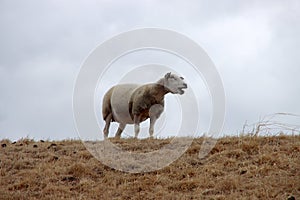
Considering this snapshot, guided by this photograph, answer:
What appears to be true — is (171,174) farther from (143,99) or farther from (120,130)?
(120,130)

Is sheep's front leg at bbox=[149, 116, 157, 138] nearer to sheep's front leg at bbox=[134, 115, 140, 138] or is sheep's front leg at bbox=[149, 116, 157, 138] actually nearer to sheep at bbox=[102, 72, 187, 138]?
sheep at bbox=[102, 72, 187, 138]

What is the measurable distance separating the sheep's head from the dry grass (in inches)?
88.5

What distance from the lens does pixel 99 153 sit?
12.3 metres

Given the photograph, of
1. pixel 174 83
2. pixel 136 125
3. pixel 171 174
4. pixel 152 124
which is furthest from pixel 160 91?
pixel 171 174

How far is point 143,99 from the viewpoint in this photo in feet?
49.1

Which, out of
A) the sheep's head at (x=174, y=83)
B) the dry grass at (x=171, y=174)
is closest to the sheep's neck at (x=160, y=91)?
the sheep's head at (x=174, y=83)

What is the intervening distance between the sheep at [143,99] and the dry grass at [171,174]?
6.14 feet

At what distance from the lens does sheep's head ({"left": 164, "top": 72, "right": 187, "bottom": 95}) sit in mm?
15031

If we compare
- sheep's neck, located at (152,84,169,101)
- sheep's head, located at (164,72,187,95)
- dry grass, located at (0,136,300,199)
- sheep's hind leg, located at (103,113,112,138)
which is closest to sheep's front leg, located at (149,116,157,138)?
sheep's neck, located at (152,84,169,101)

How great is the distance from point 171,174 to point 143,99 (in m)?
4.39

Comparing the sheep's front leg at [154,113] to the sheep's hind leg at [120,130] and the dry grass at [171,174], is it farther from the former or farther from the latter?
the dry grass at [171,174]

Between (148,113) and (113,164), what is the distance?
3592 millimetres

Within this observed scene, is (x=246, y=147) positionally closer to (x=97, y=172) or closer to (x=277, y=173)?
(x=277, y=173)

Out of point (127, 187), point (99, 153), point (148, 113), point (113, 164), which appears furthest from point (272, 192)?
point (148, 113)
